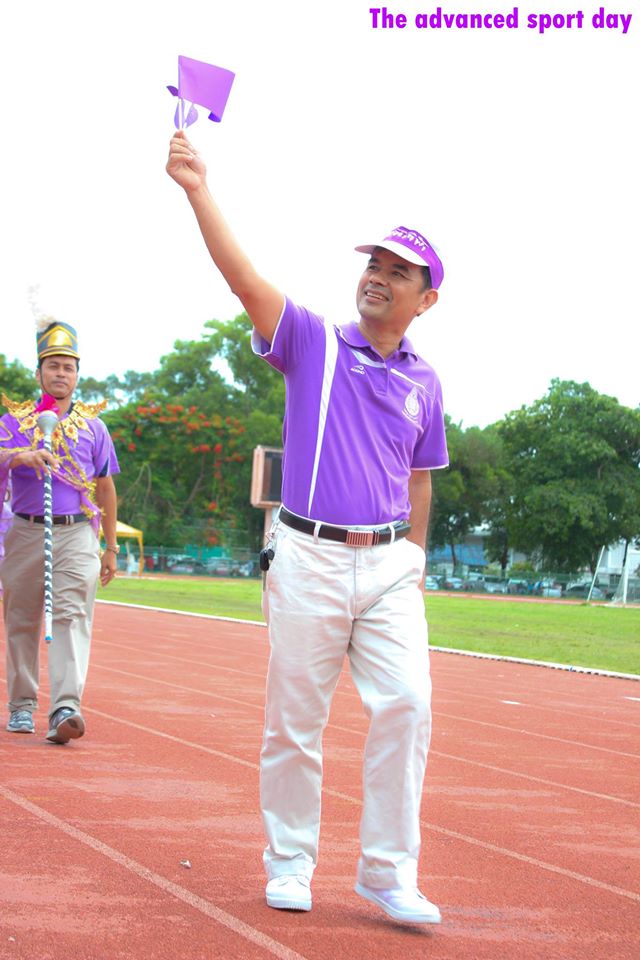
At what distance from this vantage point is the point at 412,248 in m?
4.32

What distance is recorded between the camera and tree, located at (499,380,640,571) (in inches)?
2805

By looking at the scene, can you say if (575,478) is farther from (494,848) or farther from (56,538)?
(494,848)

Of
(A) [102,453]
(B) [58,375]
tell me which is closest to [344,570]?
(B) [58,375]

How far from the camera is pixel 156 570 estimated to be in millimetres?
61562

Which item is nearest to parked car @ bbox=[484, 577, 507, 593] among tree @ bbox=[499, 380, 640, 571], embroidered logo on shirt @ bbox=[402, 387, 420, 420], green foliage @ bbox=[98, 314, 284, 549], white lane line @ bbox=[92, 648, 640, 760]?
tree @ bbox=[499, 380, 640, 571]

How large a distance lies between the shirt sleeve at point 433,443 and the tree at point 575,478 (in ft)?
218

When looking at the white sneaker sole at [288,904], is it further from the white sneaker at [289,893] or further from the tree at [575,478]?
the tree at [575,478]

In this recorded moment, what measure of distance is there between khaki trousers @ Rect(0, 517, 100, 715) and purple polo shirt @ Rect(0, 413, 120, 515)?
0.11 metres

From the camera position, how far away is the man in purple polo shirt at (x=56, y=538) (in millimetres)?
7234

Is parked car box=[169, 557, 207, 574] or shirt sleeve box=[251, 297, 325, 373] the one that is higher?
shirt sleeve box=[251, 297, 325, 373]

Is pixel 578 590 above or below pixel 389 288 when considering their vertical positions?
below

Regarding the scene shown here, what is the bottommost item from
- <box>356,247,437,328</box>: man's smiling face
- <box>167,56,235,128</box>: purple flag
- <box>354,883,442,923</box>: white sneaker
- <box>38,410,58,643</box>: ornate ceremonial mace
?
<box>354,883,442,923</box>: white sneaker

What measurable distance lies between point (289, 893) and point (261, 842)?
1030 mm

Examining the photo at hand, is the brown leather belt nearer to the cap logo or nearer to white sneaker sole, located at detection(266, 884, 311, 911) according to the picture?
the cap logo
